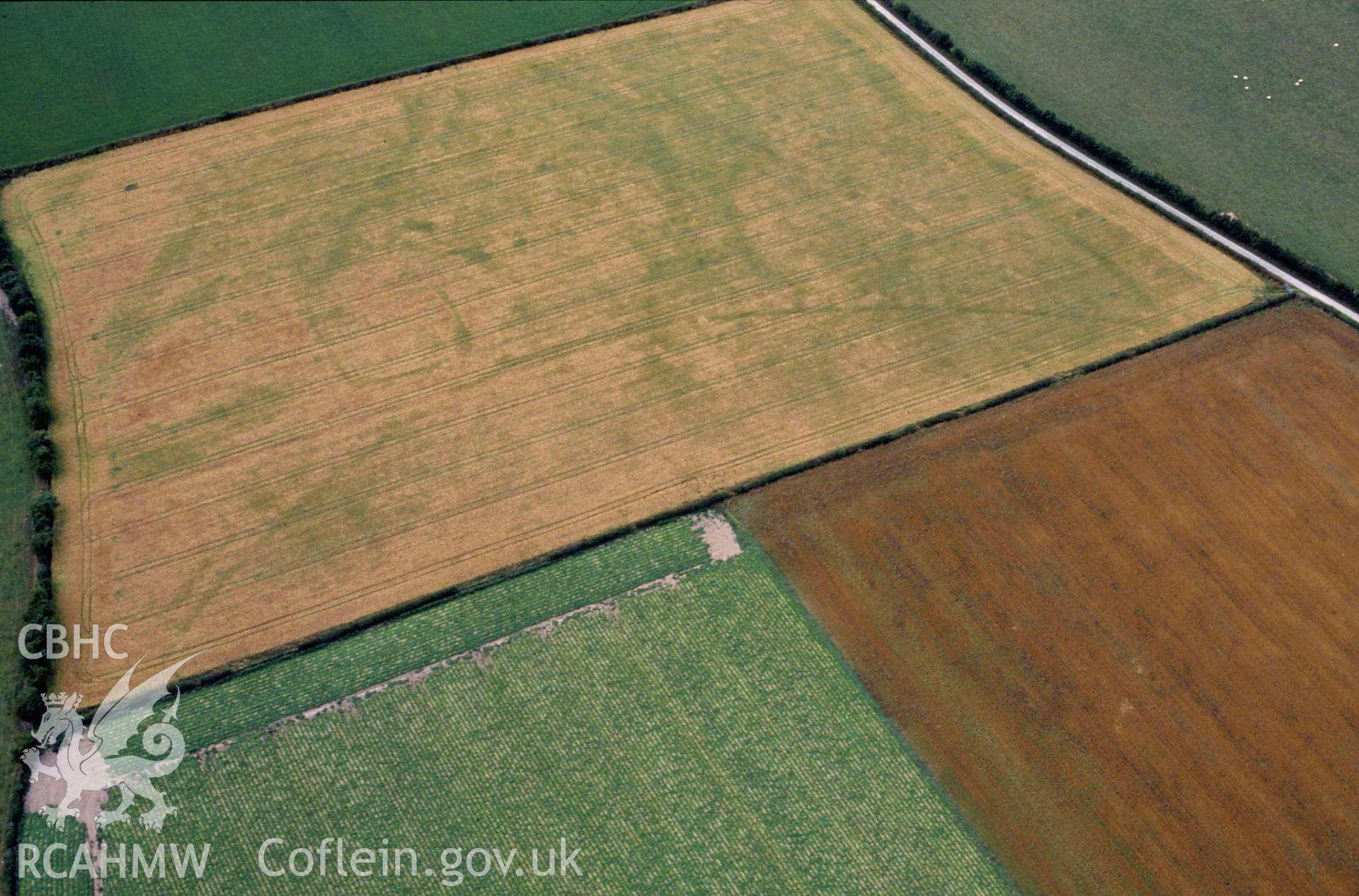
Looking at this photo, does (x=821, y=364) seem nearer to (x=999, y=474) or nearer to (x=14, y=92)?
(x=999, y=474)

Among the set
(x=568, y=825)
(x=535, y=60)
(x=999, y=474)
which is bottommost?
(x=568, y=825)

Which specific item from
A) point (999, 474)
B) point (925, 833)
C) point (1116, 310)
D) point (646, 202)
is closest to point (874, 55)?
point (646, 202)

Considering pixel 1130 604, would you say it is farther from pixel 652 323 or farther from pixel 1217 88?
pixel 1217 88

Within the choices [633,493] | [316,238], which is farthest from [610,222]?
[633,493]

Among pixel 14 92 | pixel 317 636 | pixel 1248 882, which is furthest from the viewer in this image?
pixel 14 92

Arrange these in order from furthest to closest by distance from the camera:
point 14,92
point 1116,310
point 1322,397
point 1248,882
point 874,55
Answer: point 874,55, point 14,92, point 1116,310, point 1322,397, point 1248,882

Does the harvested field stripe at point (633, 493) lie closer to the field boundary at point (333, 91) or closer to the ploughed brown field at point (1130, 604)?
the ploughed brown field at point (1130, 604)
